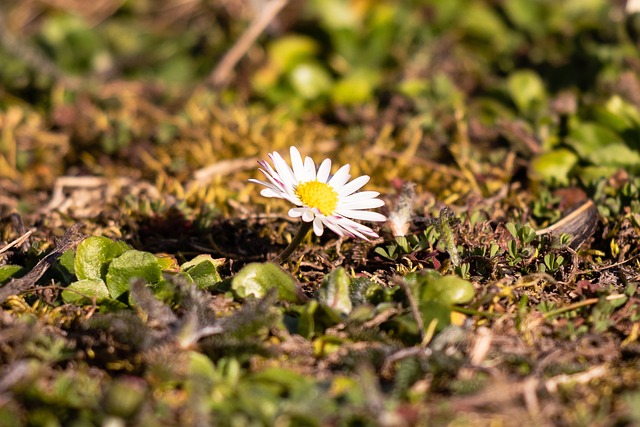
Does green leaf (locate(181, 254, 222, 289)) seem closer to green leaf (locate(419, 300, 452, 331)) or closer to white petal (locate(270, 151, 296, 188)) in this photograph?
white petal (locate(270, 151, 296, 188))

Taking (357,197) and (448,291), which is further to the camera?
(357,197)

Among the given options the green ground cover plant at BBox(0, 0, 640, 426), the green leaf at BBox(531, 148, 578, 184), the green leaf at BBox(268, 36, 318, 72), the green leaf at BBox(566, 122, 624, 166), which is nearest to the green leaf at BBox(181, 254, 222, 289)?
the green ground cover plant at BBox(0, 0, 640, 426)

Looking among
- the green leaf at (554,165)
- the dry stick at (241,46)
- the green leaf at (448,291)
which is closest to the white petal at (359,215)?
the green leaf at (448,291)

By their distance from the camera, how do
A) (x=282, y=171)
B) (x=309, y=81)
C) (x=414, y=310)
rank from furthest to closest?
1. (x=309, y=81)
2. (x=282, y=171)
3. (x=414, y=310)

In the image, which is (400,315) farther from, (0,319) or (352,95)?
(352,95)

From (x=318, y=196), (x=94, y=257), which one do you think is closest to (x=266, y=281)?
(x=318, y=196)

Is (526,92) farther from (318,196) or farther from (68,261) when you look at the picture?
(68,261)

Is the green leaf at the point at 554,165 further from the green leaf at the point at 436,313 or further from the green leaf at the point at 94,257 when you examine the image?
the green leaf at the point at 94,257

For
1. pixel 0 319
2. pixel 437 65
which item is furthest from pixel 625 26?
pixel 0 319
